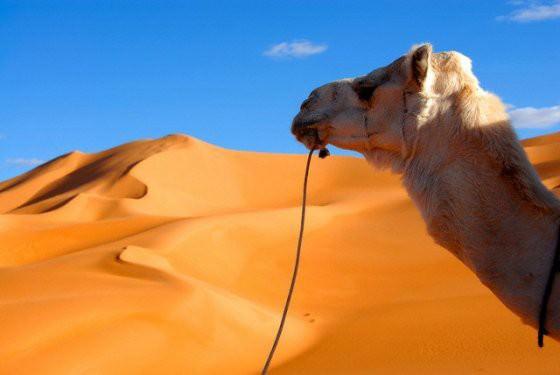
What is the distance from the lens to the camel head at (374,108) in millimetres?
3523

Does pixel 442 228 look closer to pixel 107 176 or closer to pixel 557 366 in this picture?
pixel 557 366

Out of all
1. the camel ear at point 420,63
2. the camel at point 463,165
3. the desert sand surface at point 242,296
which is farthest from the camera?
the desert sand surface at point 242,296

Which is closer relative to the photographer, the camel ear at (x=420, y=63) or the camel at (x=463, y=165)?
the camel at (x=463, y=165)

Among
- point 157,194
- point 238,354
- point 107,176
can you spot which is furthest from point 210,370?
point 107,176

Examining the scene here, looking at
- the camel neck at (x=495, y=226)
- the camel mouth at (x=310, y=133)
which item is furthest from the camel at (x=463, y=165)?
the camel mouth at (x=310, y=133)

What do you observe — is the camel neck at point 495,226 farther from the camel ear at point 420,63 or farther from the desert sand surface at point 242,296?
the desert sand surface at point 242,296

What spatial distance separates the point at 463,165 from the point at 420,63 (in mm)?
492

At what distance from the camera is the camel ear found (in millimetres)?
3430

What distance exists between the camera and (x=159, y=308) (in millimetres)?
10172

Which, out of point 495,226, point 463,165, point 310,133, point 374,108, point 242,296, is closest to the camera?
point 495,226

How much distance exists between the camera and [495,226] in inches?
126

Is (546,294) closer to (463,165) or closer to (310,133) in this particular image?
(463,165)

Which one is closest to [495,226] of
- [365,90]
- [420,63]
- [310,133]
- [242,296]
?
[420,63]

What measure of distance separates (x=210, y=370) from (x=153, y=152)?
24376 millimetres
